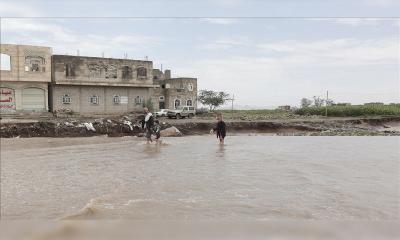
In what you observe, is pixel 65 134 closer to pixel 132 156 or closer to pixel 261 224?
pixel 132 156

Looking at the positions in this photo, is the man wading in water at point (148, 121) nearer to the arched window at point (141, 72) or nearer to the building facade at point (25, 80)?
the building facade at point (25, 80)

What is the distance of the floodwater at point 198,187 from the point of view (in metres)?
6.24

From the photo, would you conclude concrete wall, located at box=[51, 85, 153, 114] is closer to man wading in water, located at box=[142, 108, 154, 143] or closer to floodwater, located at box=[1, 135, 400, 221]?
man wading in water, located at box=[142, 108, 154, 143]

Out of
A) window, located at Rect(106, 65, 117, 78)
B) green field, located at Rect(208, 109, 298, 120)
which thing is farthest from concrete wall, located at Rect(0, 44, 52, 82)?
green field, located at Rect(208, 109, 298, 120)

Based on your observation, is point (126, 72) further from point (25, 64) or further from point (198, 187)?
point (198, 187)

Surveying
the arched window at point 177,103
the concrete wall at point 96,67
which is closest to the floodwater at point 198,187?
the concrete wall at point 96,67

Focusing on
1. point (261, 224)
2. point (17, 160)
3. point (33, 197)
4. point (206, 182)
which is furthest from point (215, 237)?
point (17, 160)

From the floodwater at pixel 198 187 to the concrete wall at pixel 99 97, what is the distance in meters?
23.6

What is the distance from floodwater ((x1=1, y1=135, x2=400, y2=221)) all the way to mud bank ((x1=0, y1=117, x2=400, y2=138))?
8433mm

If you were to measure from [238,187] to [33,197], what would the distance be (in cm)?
380

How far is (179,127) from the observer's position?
1054 inches

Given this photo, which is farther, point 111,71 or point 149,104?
point 149,104

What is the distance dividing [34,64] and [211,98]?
103ft

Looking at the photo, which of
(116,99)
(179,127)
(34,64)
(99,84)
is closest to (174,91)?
(116,99)
